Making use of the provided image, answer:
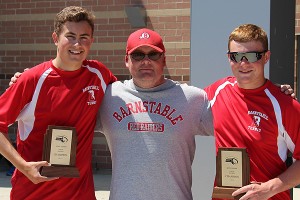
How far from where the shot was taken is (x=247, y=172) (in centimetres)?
292

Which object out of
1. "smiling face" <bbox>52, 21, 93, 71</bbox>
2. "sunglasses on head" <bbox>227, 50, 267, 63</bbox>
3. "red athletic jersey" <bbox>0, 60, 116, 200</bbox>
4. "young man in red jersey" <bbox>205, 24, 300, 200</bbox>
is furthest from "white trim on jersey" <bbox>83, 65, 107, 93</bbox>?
"sunglasses on head" <bbox>227, 50, 267, 63</bbox>

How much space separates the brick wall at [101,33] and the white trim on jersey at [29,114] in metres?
5.53

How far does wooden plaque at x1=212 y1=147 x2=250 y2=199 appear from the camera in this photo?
9.59ft

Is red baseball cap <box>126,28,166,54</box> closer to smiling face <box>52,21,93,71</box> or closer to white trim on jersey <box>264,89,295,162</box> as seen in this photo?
smiling face <box>52,21,93,71</box>

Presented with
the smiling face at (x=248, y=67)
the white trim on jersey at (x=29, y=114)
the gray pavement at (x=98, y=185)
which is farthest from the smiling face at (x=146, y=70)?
the gray pavement at (x=98, y=185)

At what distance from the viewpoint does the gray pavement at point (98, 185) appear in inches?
293

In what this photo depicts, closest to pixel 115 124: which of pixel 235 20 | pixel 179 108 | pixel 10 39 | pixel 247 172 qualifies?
pixel 179 108

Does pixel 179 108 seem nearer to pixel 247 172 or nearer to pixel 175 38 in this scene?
pixel 247 172

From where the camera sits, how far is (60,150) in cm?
319

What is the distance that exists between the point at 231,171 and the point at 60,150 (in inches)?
40.5

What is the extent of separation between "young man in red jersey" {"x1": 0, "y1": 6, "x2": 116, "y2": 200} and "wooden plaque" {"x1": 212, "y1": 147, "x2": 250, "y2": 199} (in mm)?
883

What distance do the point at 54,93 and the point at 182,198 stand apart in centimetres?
102

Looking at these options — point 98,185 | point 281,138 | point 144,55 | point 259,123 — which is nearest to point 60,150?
point 144,55

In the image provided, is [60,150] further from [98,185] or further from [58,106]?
[98,185]
